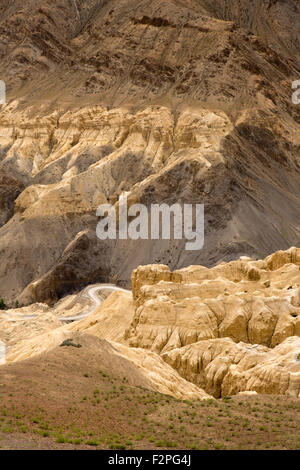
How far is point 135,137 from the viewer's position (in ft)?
386

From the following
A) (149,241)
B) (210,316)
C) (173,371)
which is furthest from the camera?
(149,241)

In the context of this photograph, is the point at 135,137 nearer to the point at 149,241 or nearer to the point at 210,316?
the point at 149,241

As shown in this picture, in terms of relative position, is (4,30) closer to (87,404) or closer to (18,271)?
(18,271)

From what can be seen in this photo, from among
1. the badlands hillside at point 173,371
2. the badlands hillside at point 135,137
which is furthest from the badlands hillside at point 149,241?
the badlands hillside at point 135,137

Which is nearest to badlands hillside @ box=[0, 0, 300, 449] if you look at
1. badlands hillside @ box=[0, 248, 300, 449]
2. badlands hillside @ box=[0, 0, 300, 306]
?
badlands hillside @ box=[0, 248, 300, 449]

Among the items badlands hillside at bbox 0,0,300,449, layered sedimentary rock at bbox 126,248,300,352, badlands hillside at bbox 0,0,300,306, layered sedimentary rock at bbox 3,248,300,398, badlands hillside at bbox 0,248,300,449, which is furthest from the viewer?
badlands hillside at bbox 0,0,300,306

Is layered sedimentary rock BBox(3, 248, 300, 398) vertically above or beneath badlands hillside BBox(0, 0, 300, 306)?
beneath

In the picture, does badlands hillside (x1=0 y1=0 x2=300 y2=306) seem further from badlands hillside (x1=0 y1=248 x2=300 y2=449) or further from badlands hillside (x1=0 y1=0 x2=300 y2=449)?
badlands hillside (x1=0 y1=248 x2=300 y2=449)

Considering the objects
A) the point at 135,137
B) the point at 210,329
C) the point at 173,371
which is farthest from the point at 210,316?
the point at 135,137

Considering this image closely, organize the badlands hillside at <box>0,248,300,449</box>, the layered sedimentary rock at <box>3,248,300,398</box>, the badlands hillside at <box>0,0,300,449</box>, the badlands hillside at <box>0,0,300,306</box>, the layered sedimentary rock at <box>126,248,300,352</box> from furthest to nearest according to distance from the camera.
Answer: the badlands hillside at <box>0,0,300,306</box>, the layered sedimentary rock at <box>126,248,300,352</box>, the layered sedimentary rock at <box>3,248,300,398</box>, the badlands hillside at <box>0,0,300,449</box>, the badlands hillside at <box>0,248,300,449</box>

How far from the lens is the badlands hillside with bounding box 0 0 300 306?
9781 cm

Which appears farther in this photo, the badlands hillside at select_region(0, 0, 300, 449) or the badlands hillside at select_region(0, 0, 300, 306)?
the badlands hillside at select_region(0, 0, 300, 306)

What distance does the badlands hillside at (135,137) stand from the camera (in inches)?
3851

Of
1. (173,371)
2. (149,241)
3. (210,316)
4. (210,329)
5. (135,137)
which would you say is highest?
(135,137)
